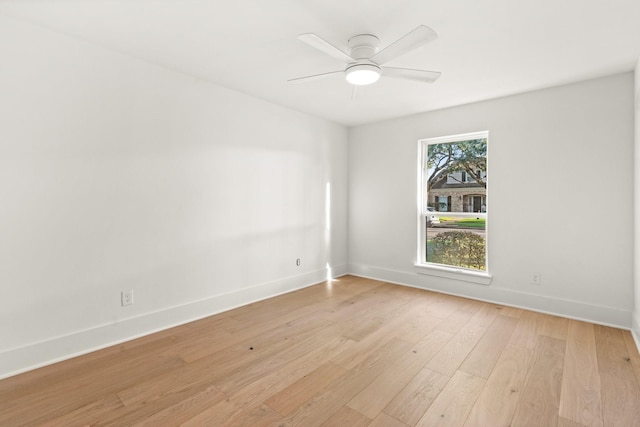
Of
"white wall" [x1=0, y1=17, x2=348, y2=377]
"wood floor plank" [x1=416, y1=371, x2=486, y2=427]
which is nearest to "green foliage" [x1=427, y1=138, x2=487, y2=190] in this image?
"white wall" [x1=0, y1=17, x2=348, y2=377]

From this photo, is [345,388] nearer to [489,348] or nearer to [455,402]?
[455,402]

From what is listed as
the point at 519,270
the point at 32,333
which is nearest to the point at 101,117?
the point at 32,333

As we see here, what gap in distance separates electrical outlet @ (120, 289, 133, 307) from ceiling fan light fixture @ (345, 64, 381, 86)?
8.52 feet

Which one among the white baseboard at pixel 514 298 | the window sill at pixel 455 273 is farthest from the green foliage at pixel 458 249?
the white baseboard at pixel 514 298

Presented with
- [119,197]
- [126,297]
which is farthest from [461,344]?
[119,197]

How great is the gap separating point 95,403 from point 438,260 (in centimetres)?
388

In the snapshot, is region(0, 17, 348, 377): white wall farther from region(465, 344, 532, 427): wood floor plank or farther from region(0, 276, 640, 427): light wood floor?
region(465, 344, 532, 427): wood floor plank

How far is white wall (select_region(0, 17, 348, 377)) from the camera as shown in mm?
2170

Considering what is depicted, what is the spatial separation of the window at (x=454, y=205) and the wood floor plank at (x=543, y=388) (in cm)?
131

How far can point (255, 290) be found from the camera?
3697mm

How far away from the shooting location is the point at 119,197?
8.57 feet

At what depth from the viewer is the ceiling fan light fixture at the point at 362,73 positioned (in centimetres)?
236

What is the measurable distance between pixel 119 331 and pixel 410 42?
314cm

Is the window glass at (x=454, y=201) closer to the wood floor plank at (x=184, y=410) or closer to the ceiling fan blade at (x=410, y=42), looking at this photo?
the ceiling fan blade at (x=410, y=42)
